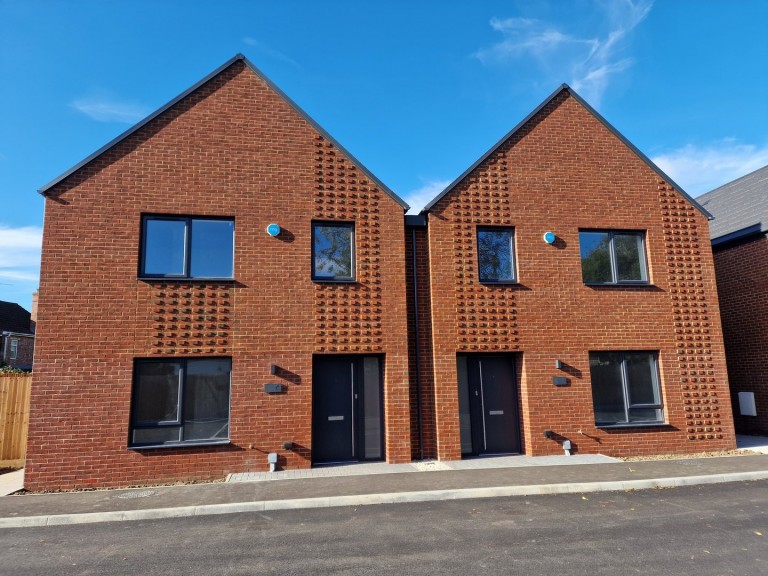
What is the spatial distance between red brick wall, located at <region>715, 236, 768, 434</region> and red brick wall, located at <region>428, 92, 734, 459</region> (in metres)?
2.19

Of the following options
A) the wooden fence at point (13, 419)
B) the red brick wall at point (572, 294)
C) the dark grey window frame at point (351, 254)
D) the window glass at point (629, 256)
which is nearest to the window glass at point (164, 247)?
the dark grey window frame at point (351, 254)

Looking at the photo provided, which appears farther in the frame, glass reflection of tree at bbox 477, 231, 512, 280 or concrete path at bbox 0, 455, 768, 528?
glass reflection of tree at bbox 477, 231, 512, 280

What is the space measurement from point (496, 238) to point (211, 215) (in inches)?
241

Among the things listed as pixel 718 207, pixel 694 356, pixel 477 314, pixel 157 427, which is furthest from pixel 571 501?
pixel 718 207

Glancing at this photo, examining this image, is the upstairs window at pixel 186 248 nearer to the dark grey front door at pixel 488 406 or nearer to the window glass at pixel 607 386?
the dark grey front door at pixel 488 406

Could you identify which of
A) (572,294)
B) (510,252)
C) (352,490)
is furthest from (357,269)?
(572,294)

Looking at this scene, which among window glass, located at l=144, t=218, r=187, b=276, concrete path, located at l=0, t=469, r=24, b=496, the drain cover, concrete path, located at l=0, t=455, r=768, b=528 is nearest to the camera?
concrete path, located at l=0, t=455, r=768, b=528

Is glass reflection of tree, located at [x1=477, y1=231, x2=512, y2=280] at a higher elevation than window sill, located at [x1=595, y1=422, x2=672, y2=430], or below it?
higher

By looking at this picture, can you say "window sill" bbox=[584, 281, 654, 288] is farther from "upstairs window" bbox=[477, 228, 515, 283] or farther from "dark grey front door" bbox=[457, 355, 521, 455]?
"dark grey front door" bbox=[457, 355, 521, 455]

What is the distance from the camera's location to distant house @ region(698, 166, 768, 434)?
41.8 feet

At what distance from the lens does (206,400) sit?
945 cm

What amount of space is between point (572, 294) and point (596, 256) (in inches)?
47.0

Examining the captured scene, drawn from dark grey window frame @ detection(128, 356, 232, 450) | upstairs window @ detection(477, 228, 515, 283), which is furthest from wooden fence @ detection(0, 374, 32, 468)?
upstairs window @ detection(477, 228, 515, 283)

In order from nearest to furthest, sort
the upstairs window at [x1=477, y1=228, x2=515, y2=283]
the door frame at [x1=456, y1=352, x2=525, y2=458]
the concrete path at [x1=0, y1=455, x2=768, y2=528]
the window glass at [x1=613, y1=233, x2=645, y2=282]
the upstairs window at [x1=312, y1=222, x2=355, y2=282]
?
1. the concrete path at [x1=0, y1=455, x2=768, y2=528]
2. the upstairs window at [x1=312, y1=222, x2=355, y2=282]
3. the door frame at [x1=456, y1=352, x2=525, y2=458]
4. the upstairs window at [x1=477, y1=228, x2=515, y2=283]
5. the window glass at [x1=613, y1=233, x2=645, y2=282]
